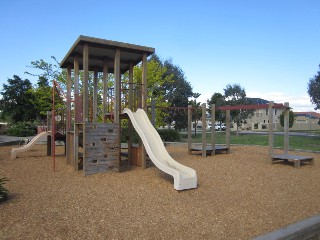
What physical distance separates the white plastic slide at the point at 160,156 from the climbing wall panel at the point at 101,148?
2.36 feet

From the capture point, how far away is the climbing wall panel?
A: 7.63m

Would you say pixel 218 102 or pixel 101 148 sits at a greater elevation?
pixel 218 102

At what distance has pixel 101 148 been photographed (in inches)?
309

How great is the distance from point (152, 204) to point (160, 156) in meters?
2.47

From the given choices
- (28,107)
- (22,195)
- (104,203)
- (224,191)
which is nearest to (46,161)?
(22,195)

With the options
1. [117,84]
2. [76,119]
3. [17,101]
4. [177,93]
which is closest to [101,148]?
[76,119]

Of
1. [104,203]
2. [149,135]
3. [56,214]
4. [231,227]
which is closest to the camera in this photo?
[231,227]

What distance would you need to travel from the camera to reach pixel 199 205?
5070 mm

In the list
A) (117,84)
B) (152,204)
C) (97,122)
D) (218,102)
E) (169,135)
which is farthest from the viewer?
(218,102)

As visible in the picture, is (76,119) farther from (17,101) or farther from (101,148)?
(17,101)

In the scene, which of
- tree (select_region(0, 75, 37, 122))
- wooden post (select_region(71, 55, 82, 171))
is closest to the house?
tree (select_region(0, 75, 37, 122))

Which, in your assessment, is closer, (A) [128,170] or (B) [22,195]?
(B) [22,195]

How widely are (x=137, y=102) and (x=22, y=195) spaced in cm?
505

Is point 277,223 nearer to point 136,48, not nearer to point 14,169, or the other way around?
point 136,48
